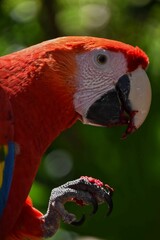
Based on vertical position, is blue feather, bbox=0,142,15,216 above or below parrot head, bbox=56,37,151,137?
below

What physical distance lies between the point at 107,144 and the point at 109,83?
1.10 meters

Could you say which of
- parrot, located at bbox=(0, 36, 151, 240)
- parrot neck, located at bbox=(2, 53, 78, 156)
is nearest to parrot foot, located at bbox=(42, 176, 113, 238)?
parrot, located at bbox=(0, 36, 151, 240)

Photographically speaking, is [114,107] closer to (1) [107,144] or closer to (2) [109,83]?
(2) [109,83]

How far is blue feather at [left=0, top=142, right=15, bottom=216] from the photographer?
74.7 inches

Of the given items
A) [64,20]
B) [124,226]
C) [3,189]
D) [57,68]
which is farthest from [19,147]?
[64,20]

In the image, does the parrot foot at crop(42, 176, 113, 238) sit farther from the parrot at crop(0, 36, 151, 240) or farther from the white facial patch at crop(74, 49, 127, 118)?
the white facial patch at crop(74, 49, 127, 118)

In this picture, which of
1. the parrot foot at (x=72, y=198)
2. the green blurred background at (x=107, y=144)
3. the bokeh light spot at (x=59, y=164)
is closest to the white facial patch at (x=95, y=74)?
the parrot foot at (x=72, y=198)

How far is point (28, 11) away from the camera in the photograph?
3.61 m

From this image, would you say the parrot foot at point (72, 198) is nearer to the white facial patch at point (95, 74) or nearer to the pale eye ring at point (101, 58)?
the white facial patch at point (95, 74)

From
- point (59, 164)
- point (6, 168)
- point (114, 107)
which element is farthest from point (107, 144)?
point (6, 168)

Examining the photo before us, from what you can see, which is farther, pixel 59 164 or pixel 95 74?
pixel 59 164

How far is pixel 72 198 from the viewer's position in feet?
6.58

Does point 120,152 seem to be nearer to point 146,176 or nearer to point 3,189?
point 146,176

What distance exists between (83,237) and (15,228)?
1.07 metres
